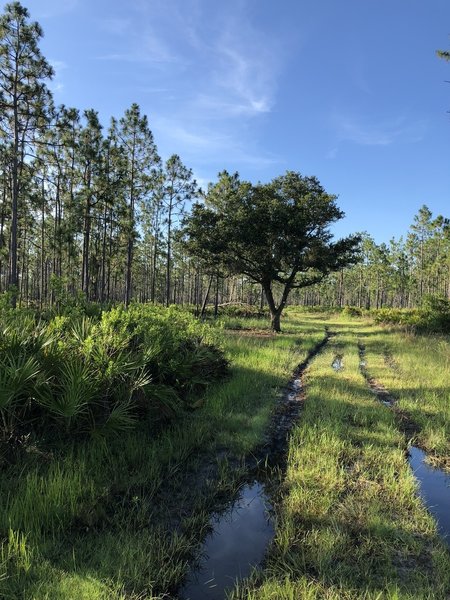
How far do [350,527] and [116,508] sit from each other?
90.8 inches

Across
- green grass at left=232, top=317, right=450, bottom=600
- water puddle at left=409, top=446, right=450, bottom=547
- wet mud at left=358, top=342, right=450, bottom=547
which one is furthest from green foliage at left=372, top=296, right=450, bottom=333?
green grass at left=232, top=317, right=450, bottom=600

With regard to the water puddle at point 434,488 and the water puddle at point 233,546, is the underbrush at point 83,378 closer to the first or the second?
the water puddle at point 233,546

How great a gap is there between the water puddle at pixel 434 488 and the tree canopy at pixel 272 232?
16.7 m

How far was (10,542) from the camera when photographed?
10.8 ft

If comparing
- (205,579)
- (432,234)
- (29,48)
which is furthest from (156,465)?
(432,234)

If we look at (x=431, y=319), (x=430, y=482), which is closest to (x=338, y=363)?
(x=430, y=482)

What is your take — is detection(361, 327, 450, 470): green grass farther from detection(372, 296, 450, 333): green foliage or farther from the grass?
detection(372, 296, 450, 333): green foliage

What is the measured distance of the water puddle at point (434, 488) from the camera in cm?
431

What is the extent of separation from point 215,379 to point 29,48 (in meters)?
22.2

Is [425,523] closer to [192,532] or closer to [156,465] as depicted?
[192,532]

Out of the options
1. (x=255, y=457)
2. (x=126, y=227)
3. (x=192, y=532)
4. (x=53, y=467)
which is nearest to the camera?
(x=192, y=532)

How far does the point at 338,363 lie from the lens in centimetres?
1386

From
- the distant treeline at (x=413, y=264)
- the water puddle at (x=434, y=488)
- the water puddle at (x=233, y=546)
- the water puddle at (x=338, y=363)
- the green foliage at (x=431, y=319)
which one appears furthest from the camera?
the distant treeline at (x=413, y=264)

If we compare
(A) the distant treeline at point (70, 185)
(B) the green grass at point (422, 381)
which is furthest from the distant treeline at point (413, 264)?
(B) the green grass at point (422, 381)
